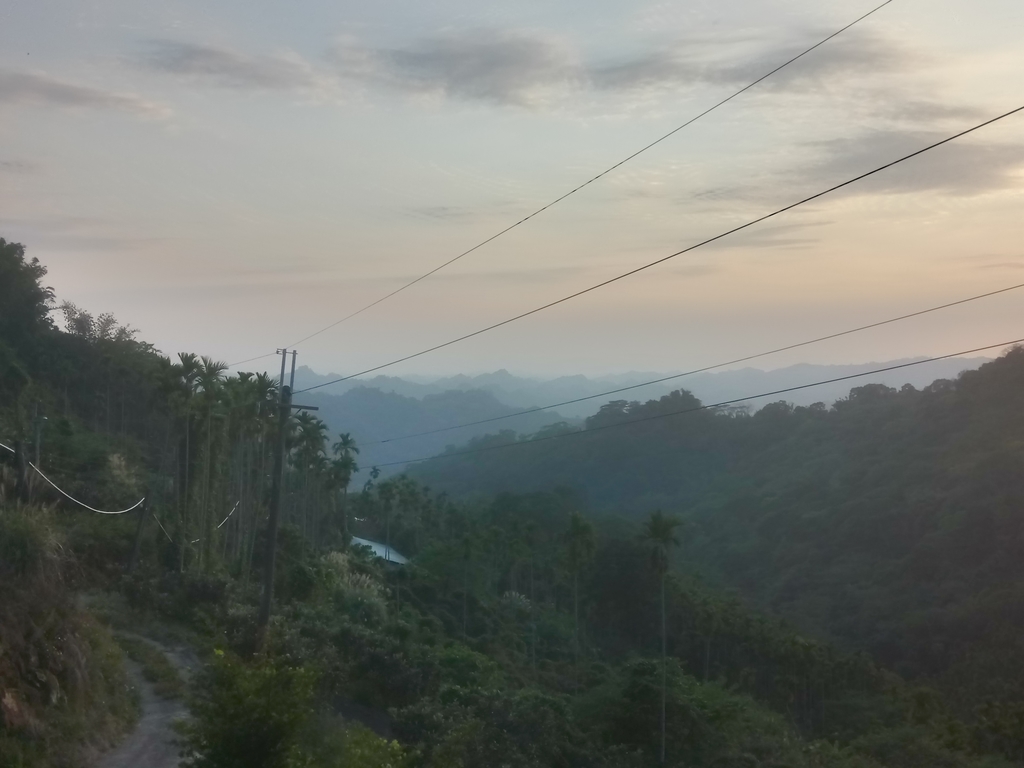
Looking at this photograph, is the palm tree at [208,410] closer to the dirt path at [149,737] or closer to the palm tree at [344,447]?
the dirt path at [149,737]

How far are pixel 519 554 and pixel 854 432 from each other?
4150 centimetres

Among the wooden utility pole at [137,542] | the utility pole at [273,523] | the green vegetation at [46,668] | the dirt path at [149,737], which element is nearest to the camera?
the green vegetation at [46,668]

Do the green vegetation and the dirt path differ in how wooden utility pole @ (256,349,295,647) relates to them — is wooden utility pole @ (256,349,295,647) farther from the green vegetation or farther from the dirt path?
the green vegetation

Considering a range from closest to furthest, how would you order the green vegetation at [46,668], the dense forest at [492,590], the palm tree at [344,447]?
the green vegetation at [46,668] → the dense forest at [492,590] → the palm tree at [344,447]

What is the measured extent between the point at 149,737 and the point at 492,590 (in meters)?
54.9

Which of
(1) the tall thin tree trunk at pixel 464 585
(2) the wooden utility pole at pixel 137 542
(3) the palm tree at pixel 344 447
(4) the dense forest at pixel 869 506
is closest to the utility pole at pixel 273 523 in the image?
(2) the wooden utility pole at pixel 137 542

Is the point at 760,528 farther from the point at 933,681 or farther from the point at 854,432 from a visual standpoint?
the point at 933,681

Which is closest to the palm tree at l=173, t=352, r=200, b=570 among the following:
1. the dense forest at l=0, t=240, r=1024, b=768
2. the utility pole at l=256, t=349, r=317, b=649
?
the dense forest at l=0, t=240, r=1024, b=768

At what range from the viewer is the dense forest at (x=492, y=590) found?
51.2ft

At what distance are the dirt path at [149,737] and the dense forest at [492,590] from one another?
1.46ft

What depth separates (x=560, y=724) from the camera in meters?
23.9

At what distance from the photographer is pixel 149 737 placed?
16.2m

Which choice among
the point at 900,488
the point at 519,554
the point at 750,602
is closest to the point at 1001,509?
the point at 900,488

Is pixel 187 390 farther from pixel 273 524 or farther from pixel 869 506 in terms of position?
pixel 869 506
